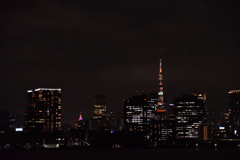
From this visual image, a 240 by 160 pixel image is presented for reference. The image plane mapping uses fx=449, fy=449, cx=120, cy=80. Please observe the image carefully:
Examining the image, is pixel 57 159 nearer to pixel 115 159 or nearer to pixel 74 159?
pixel 74 159

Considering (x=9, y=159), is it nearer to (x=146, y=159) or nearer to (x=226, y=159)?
(x=146, y=159)

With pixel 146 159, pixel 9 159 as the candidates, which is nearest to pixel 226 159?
pixel 146 159

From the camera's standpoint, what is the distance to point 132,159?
143375 mm

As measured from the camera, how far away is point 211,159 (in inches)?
5851

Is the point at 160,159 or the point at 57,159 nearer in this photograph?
the point at 57,159

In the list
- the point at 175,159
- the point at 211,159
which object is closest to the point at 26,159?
the point at 175,159

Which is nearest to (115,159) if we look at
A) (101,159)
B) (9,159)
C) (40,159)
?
(101,159)

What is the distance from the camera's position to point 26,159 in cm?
14275

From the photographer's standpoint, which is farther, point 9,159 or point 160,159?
point 160,159

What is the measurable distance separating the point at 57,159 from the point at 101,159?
1461 cm

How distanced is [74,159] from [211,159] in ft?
148

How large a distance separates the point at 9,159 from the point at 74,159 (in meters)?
20.1

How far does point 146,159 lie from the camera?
14625cm

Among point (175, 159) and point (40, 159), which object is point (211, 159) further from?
point (40, 159)
